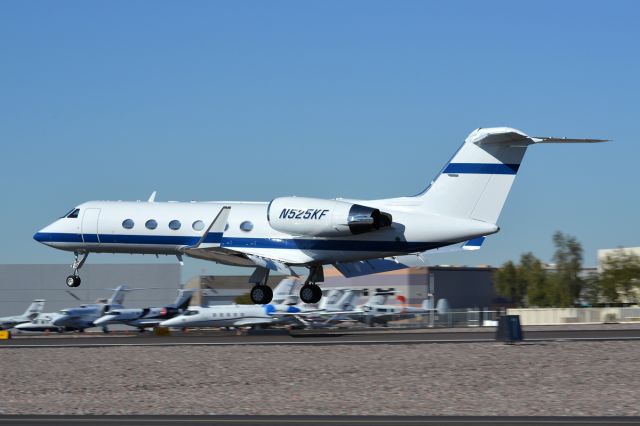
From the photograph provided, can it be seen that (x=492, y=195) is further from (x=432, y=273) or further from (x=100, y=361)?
(x=432, y=273)

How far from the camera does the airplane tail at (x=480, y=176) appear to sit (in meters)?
33.9

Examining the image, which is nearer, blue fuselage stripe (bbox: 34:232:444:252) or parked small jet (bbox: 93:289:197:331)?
blue fuselage stripe (bbox: 34:232:444:252)

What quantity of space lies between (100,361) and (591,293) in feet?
248

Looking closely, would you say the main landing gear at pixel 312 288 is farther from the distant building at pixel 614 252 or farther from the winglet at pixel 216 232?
the distant building at pixel 614 252

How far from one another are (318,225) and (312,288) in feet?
9.94

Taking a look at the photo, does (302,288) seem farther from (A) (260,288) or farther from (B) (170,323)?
(B) (170,323)

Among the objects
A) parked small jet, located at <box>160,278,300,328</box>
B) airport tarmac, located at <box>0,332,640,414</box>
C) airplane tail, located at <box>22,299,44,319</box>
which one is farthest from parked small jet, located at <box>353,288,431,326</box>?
airport tarmac, located at <box>0,332,640,414</box>

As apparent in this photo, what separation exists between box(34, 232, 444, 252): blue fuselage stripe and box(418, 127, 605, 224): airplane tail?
4.83 feet

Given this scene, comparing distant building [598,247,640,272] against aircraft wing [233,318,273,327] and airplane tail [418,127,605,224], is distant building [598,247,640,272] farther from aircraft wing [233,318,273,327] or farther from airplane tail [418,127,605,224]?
airplane tail [418,127,605,224]
